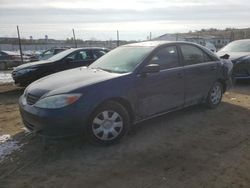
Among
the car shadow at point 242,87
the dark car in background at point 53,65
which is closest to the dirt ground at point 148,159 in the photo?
the car shadow at point 242,87

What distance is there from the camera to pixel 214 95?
715 centimetres

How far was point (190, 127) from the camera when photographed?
5.95 metres

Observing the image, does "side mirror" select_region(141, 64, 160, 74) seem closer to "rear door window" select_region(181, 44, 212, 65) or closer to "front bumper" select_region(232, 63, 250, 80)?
"rear door window" select_region(181, 44, 212, 65)

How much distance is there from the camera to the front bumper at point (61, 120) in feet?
14.9

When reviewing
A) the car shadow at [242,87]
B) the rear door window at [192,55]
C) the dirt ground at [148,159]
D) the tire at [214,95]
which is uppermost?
the rear door window at [192,55]

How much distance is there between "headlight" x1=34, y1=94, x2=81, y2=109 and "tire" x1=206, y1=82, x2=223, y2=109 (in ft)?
11.3

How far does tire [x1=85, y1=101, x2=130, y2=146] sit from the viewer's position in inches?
189

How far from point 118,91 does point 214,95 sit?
301 cm

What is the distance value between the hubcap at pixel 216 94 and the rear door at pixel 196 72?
23 cm

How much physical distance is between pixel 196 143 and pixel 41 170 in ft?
7.88

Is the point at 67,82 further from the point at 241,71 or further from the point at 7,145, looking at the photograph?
the point at 241,71

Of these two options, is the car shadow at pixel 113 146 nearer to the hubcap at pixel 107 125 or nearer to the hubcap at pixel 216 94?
the hubcap at pixel 107 125

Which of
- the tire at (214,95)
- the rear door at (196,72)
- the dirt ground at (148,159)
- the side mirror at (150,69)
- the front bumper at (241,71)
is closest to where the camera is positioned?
the dirt ground at (148,159)

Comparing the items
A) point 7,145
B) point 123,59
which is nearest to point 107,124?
point 123,59
